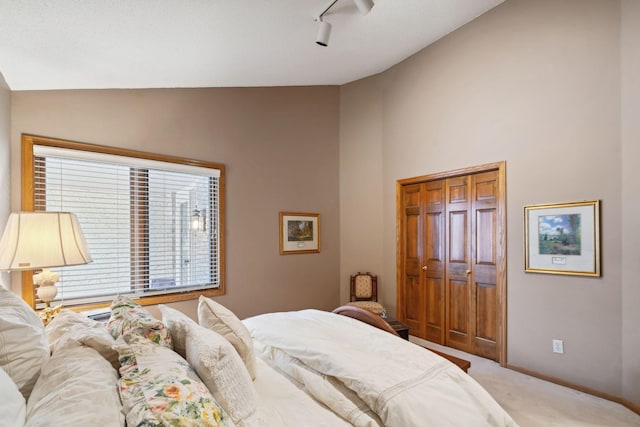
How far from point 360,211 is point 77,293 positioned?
328 cm

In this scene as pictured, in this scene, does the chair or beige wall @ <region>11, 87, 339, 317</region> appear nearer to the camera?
beige wall @ <region>11, 87, 339, 317</region>

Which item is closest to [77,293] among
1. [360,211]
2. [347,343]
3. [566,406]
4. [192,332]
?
[192,332]

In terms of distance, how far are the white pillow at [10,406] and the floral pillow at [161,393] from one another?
20cm

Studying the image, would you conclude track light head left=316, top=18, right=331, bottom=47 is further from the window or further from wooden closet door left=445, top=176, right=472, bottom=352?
wooden closet door left=445, top=176, right=472, bottom=352

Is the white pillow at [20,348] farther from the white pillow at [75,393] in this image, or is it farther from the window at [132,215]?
the window at [132,215]

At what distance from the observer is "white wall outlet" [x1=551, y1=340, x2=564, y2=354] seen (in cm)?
280

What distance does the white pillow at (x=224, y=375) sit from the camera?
1.09 meters

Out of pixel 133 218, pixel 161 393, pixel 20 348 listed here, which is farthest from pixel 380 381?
pixel 133 218

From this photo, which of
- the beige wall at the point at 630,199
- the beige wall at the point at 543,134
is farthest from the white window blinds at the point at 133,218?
the beige wall at the point at 630,199

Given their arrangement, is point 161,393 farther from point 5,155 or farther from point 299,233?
point 299,233

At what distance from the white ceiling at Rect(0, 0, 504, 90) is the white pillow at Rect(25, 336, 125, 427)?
1571 mm

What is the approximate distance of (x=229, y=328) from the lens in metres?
1.45

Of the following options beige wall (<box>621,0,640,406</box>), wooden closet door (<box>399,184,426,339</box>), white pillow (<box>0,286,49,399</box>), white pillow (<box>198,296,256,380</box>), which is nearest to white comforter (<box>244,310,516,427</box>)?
white pillow (<box>198,296,256,380</box>)

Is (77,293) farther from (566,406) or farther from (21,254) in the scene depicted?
(566,406)
